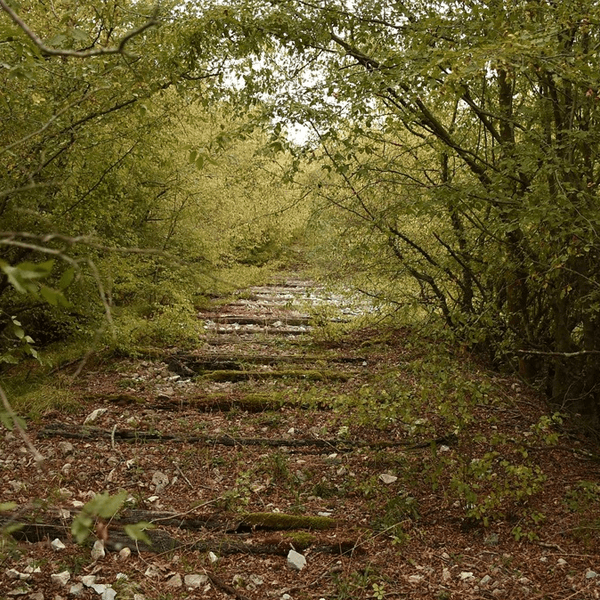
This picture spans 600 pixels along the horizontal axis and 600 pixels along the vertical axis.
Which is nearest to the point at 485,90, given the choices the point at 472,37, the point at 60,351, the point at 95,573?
the point at 472,37

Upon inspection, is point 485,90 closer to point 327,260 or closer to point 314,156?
point 314,156

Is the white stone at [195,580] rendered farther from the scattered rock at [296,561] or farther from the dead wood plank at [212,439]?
the dead wood plank at [212,439]

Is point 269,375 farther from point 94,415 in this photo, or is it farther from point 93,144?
point 93,144

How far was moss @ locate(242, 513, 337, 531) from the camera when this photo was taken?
4855mm

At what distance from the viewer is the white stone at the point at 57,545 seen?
170 inches

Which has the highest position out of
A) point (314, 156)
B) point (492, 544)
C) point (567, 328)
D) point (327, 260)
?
point (314, 156)

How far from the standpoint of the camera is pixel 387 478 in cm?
568

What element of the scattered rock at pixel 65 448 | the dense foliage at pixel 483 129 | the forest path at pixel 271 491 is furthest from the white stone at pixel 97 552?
the dense foliage at pixel 483 129

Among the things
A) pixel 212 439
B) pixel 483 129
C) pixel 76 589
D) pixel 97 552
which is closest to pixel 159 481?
pixel 212 439

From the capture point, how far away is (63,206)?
6.46 metres

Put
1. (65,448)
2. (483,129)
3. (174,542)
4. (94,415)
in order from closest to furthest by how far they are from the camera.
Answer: (174,542)
(65,448)
(94,415)
(483,129)

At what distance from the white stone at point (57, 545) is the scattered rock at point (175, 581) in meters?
0.91

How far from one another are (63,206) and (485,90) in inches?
205

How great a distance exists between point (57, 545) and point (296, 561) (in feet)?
6.16
